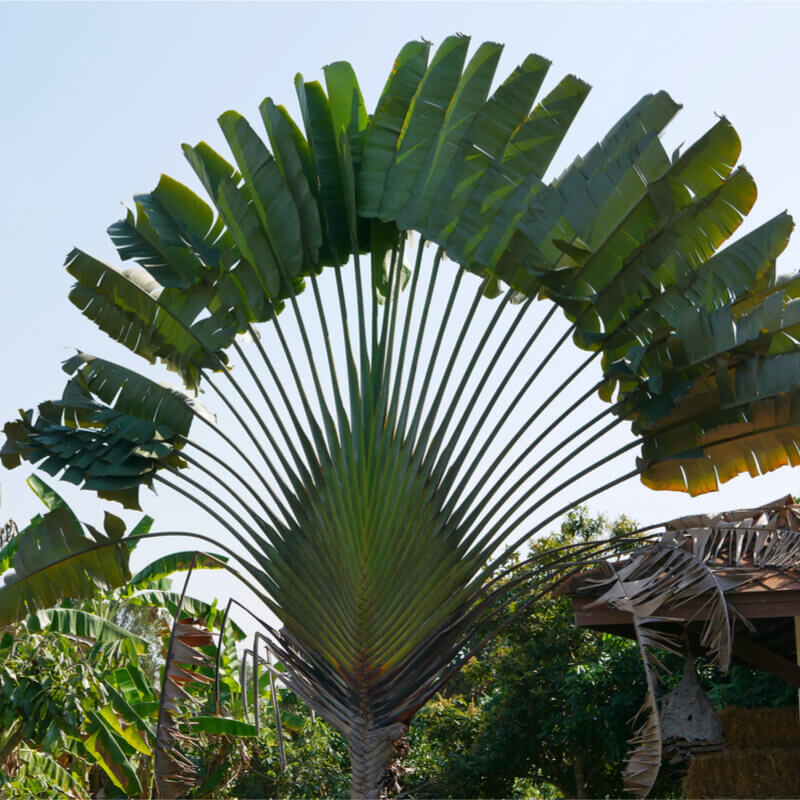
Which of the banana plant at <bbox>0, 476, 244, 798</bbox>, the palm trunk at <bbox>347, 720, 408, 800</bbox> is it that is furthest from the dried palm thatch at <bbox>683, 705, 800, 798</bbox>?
the banana plant at <bbox>0, 476, 244, 798</bbox>

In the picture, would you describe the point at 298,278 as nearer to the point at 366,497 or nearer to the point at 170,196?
the point at 170,196

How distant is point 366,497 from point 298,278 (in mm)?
2192

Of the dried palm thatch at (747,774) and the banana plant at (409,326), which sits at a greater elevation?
the banana plant at (409,326)

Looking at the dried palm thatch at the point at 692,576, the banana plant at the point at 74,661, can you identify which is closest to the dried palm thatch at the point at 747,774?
the dried palm thatch at the point at 692,576

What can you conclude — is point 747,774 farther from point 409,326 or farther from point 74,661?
point 74,661

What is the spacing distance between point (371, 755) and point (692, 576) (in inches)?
82.0

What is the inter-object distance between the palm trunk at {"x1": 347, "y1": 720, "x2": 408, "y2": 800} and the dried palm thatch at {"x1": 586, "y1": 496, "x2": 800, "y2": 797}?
1.32 m

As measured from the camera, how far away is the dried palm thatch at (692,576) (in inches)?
171

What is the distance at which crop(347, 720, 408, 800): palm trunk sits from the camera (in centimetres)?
498

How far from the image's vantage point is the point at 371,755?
16.4 ft

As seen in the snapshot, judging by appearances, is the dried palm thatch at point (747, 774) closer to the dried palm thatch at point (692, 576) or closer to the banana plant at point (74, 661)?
the dried palm thatch at point (692, 576)

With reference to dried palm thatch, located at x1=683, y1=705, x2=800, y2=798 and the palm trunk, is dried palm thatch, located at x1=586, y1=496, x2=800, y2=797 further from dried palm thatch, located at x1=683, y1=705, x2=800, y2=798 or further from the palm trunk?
the palm trunk

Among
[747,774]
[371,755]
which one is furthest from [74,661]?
[747,774]

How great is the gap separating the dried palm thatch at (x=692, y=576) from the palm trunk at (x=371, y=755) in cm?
132
